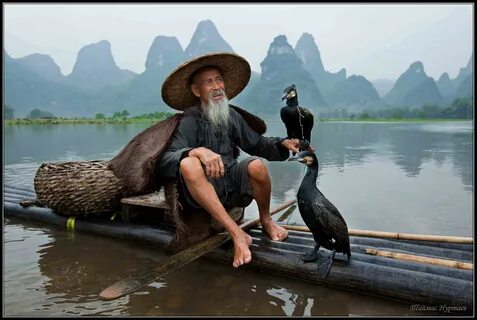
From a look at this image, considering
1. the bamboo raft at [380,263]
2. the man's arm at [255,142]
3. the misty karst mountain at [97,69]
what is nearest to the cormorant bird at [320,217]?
the bamboo raft at [380,263]

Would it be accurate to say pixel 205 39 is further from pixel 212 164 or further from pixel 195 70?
pixel 212 164

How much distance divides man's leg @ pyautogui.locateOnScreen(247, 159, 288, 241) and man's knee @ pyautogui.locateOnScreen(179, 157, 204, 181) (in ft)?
1.38

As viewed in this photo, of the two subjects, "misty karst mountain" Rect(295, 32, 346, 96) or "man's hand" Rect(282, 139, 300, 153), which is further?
"misty karst mountain" Rect(295, 32, 346, 96)

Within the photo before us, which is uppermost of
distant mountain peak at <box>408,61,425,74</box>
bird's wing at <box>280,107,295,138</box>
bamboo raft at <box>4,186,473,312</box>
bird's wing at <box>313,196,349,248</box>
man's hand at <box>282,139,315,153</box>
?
distant mountain peak at <box>408,61,425,74</box>

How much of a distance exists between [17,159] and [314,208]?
8.99m

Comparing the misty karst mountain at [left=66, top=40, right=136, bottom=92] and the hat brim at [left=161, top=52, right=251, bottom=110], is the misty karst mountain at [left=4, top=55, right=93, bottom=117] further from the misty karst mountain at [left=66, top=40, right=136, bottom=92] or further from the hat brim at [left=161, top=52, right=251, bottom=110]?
the hat brim at [left=161, top=52, right=251, bottom=110]

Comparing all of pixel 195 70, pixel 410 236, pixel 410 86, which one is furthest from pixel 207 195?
pixel 410 86

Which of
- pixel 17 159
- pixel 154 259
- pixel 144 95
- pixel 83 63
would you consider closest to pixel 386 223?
pixel 154 259

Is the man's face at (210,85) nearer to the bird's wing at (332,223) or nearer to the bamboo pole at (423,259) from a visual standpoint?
the bird's wing at (332,223)

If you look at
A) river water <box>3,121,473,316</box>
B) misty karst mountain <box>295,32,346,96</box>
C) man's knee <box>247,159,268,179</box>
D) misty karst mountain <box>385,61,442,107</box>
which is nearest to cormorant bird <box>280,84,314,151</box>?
man's knee <box>247,159,268,179</box>

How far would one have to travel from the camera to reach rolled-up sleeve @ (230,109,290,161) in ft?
10.1

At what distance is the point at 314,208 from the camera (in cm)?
226

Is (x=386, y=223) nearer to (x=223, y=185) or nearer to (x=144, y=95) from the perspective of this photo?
(x=223, y=185)

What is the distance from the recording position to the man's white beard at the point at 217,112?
297cm
